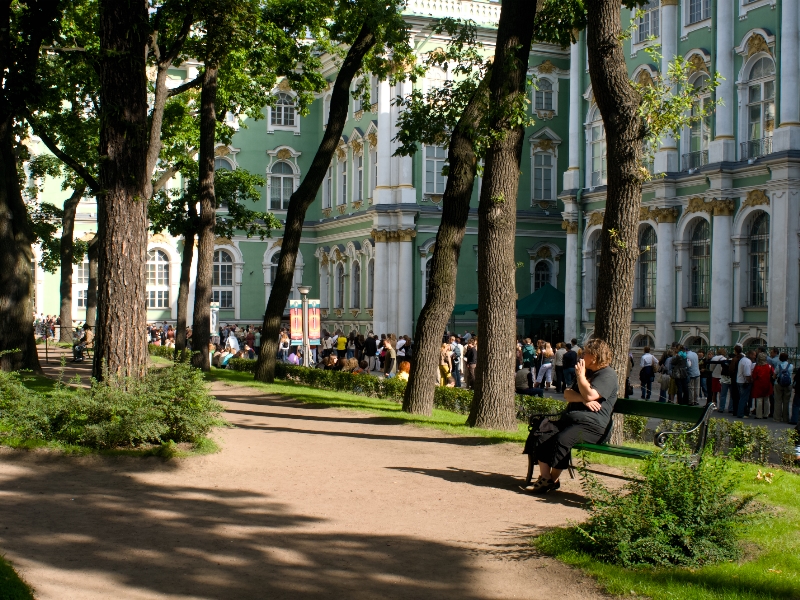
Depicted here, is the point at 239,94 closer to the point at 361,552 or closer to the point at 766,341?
the point at 766,341

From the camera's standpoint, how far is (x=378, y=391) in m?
20.7

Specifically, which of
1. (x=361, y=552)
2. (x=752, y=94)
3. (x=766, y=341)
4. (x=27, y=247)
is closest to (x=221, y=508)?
(x=361, y=552)

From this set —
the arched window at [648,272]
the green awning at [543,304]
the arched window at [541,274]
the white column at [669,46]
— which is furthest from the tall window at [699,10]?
the arched window at [541,274]

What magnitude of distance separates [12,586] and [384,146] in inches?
1605

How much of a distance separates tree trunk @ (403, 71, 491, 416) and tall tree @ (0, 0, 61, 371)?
7.61 m

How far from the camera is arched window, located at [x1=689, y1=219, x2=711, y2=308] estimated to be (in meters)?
33.6

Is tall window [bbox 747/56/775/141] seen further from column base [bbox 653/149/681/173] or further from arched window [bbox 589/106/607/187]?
arched window [bbox 589/106/607/187]

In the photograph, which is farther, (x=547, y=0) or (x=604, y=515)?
(x=547, y=0)

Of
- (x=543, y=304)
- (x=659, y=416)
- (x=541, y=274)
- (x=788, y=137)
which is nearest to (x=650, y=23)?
(x=788, y=137)

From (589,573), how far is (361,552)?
1622mm

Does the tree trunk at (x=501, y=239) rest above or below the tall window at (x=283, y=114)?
below

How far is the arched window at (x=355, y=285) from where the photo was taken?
162ft

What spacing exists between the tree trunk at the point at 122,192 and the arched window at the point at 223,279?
4156 cm

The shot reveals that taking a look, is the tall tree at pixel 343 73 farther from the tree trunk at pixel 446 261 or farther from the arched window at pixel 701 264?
the arched window at pixel 701 264
